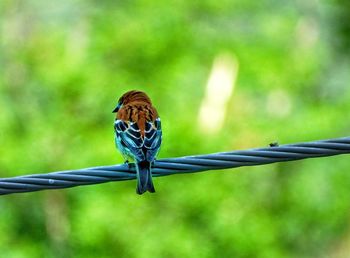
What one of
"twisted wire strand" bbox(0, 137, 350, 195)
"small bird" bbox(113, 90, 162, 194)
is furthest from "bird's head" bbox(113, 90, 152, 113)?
"twisted wire strand" bbox(0, 137, 350, 195)

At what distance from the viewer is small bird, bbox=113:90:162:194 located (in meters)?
6.95

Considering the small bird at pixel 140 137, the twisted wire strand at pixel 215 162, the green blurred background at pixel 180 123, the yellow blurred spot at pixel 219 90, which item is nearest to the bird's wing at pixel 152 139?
the small bird at pixel 140 137

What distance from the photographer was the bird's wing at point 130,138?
7.40 m

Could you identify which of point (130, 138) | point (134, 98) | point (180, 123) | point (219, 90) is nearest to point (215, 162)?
point (130, 138)

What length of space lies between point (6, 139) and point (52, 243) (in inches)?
79.6

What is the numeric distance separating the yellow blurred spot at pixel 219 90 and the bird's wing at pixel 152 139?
13191mm

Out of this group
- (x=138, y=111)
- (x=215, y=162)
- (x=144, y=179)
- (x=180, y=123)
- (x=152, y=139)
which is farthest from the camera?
(x=180, y=123)

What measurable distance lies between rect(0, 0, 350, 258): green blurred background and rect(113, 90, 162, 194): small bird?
690 cm

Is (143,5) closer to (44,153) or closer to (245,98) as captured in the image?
(245,98)

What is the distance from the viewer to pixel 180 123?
16.4 metres

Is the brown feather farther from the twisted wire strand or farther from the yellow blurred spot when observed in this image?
the yellow blurred spot

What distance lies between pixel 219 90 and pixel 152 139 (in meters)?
15.9

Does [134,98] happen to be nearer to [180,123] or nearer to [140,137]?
[140,137]

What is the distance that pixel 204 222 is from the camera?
1622 centimetres
